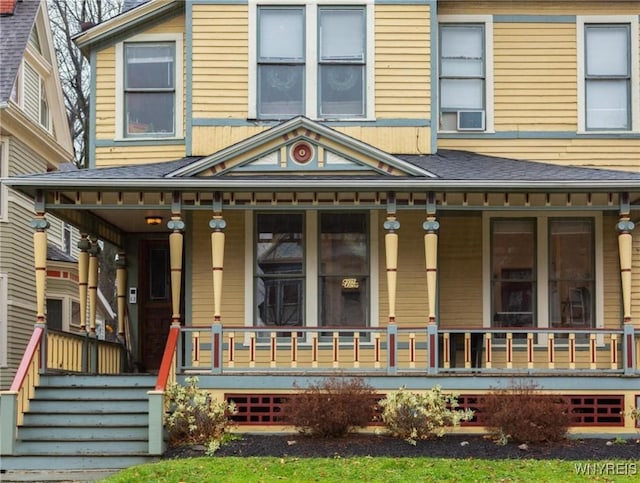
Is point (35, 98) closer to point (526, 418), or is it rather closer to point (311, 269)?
point (311, 269)

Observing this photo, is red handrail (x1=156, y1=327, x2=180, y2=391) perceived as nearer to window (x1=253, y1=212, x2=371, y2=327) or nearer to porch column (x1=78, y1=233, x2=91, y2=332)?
window (x1=253, y1=212, x2=371, y2=327)

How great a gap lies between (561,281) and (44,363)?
843 cm

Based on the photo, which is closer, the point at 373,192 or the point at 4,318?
the point at 373,192

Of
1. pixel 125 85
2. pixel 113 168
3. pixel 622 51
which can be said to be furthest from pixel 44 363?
pixel 622 51

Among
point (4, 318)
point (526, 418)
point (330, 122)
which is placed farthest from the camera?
point (4, 318)

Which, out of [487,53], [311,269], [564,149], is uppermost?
[487,53]

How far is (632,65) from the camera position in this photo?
18.2m

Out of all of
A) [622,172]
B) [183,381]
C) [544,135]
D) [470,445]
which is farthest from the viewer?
[544,135]

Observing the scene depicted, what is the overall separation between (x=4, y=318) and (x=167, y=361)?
9657 millimetres

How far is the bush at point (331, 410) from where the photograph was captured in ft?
46.9

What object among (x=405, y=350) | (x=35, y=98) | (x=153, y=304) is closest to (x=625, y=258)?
(x=405, y=350)

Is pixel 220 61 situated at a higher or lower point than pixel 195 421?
higher

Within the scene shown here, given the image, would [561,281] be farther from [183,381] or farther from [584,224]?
[183,381]

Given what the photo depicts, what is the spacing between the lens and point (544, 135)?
18125mm
